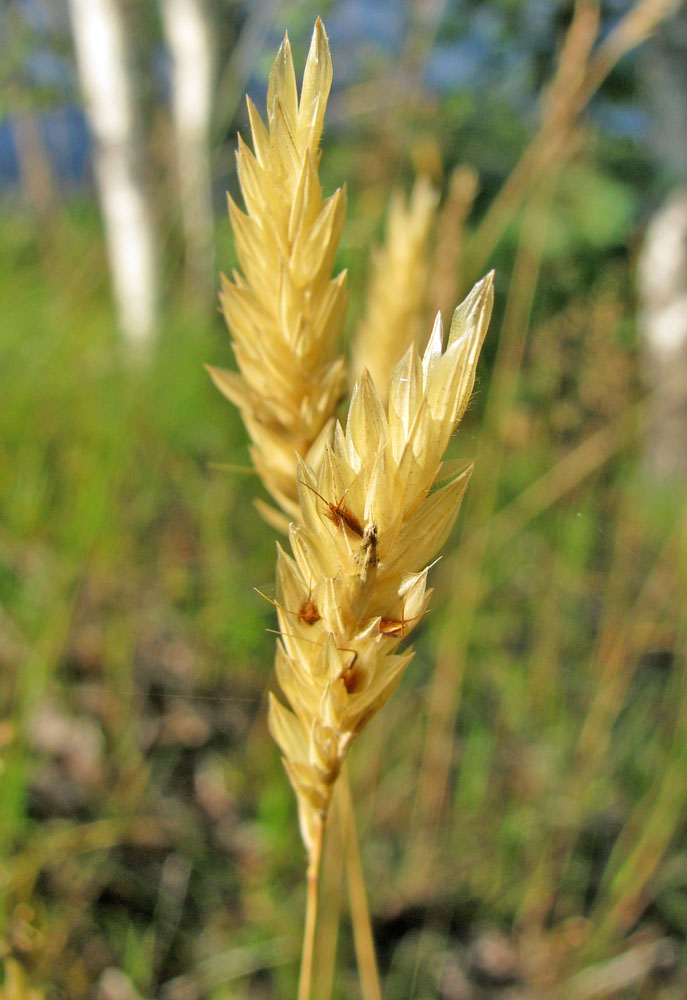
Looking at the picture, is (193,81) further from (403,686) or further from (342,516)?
(342,516)

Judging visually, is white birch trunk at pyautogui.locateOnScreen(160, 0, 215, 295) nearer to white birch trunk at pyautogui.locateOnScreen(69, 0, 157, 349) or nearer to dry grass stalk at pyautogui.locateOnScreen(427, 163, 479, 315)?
white birch trunk at pyautogui.locateOnScreen(69, 0, 157, 349)

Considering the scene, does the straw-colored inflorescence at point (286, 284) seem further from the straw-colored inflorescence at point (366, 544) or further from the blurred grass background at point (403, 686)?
the blurred grass background at point (403, 686)

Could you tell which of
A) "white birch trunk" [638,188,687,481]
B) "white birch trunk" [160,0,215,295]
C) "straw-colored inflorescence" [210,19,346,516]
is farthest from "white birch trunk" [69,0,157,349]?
"straw-colored inflorescence" [210,19,346,516]

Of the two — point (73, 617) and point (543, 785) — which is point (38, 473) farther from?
point (543, 785)

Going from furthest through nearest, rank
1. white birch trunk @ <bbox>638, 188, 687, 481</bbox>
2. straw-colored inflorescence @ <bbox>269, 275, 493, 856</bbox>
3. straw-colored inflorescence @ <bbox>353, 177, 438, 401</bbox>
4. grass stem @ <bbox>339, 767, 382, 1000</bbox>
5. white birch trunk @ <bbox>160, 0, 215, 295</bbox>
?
white birch trunk @ <bbox>160, 0, 215, 295</bbox>, white birch trunk @ <bbox>638, 188, 687, 481</bbox>, straw-colored inflorescence @ <bbox>353, 177, 438, 401</bbox>, grass stem @ <bbox>339, 767, 382, 1000</bbox>, straw-colored inflorescence @ <bbox>269, 275, 493, 856</bbox>

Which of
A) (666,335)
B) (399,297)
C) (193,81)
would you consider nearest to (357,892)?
(399,297)

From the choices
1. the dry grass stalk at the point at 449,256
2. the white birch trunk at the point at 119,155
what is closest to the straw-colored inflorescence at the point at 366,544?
the dry grass stalk at the point at 449,256
